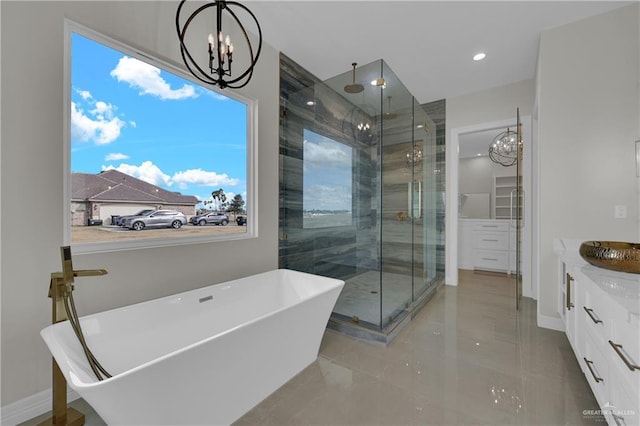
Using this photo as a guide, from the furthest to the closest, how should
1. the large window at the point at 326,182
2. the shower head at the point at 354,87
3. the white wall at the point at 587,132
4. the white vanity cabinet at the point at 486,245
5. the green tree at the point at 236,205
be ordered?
the white vanity cabinet at the point at 486,245 < the large window at the point at 326,182 < the shower head at the point at 354,87 < the green tree at the point at 236,205 < the white wall at the point at 587,132

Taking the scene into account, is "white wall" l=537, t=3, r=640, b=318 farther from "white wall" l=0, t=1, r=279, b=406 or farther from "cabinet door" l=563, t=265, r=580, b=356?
"white wall" l=0, t=1, r=279, b=406

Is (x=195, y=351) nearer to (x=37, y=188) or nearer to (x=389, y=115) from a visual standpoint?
(x=37, y=188)

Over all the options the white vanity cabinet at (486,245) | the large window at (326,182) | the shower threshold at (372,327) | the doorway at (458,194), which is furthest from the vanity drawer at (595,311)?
the white vanity cabinet at (486,245)

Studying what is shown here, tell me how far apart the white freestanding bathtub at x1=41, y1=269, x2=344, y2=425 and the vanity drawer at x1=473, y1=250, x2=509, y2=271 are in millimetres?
4137

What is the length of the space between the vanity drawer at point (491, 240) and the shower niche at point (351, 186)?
2471 mm

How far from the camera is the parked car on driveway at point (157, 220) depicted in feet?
6.44

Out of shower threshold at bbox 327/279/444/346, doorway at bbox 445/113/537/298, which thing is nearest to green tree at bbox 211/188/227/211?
shower threshold at bbox 327/279/444/346

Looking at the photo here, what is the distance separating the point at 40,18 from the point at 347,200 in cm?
254

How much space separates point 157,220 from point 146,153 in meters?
0.50

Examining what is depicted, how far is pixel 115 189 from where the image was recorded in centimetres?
188

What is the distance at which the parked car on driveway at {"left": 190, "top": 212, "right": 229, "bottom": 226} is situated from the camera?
91.9 inches

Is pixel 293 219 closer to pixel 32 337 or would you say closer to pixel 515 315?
pixel 32 337

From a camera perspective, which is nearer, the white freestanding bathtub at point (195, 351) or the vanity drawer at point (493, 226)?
the white freestanding bathtub at point (195, 351)

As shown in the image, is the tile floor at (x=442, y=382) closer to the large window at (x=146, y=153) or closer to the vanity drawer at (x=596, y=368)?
the vanity drawer at (x=596, y=368)
